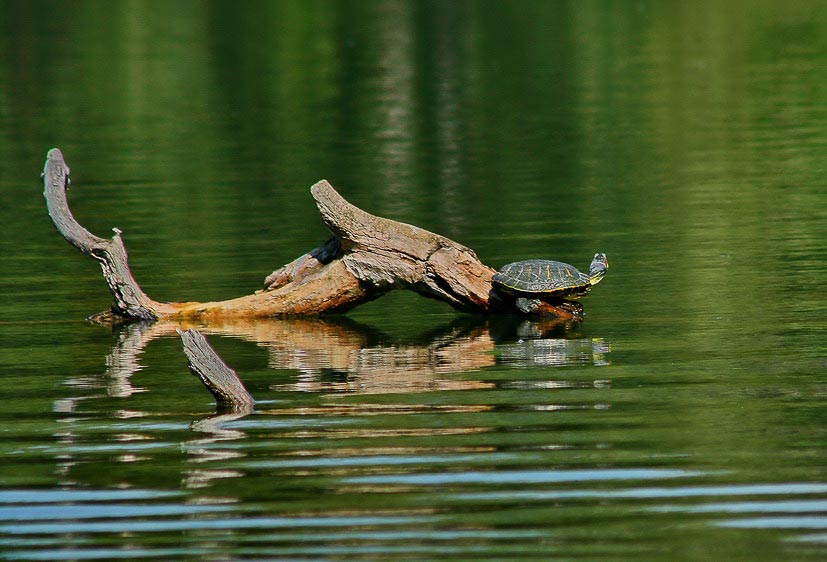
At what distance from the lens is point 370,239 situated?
12.8m

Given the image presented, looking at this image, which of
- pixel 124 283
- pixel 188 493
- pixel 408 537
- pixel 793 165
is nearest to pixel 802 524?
pixel 408 537

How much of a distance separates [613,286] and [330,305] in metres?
2.53

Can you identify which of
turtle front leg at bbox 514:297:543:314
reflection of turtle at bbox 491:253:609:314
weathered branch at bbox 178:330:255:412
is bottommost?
weathered branch at bbox 178:330:255:412

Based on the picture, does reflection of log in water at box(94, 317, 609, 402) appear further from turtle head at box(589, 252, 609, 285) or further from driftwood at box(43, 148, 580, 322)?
turtle head at box(589, 252, 609, 285)

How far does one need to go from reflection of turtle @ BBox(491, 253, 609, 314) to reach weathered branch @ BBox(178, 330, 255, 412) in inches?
134

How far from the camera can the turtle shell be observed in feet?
41.0

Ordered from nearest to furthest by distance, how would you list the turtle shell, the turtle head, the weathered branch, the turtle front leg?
the weathered branch < the turtle shell < the turtle front leg < the turtle head

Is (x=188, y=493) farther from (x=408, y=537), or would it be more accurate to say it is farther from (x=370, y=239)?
(x=370, y=239)

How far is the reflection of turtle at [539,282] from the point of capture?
1252 centimetres

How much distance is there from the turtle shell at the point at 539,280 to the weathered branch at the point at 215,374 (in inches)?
134

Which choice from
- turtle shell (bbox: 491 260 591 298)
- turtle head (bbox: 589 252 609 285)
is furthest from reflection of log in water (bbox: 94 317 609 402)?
turtle head (bbox: 589 252 609 285)

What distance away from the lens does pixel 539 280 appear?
1255cm

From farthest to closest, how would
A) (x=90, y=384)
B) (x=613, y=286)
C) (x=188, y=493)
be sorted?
(x=613, y=286)
(x=90, y=384)
(x=188, y=493)

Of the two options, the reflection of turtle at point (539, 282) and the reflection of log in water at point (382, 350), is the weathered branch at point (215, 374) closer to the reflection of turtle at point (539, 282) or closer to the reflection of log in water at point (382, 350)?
the reflection of log in water at point (382, 350)
